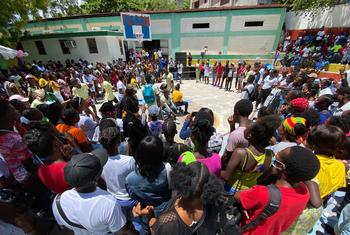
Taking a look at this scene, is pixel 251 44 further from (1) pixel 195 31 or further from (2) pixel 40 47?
(2) pixel 40 47

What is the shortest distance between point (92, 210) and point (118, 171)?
54cm

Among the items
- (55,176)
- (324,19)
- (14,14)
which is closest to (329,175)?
(55,176)

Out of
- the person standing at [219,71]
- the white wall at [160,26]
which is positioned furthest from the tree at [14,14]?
the person standing at [219,71]

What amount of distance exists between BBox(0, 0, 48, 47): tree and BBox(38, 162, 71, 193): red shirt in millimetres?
12345

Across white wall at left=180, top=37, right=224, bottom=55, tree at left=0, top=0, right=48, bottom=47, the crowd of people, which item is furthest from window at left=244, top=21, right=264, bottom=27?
the crowd of people

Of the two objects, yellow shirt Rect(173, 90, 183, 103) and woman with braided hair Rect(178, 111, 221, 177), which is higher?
woman with braided hair Rect(178, 111, 221, 177)

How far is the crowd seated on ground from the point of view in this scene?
12.4 m

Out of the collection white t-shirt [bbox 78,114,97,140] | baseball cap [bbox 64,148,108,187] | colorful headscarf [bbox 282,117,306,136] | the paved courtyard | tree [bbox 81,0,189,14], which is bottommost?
the paved courtyard

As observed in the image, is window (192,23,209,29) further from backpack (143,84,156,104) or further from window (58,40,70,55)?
backpack (143,84,156,104)

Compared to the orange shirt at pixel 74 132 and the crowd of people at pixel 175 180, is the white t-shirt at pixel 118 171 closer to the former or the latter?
the crowd of people at pixel 175 180

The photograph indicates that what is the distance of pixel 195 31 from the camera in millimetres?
20484

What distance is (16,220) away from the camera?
1968 mm

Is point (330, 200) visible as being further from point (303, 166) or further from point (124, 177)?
point (124, 177)

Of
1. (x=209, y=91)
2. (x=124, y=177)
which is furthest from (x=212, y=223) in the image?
(x=209, y=91)
